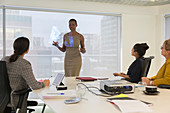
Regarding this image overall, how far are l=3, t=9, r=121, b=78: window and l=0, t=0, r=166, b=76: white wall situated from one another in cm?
21

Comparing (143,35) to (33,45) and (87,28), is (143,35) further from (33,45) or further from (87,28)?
(33,45)

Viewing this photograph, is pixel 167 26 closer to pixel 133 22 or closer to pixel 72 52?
pixel 133 22

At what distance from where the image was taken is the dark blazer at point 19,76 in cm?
221

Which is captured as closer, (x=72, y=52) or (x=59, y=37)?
(x=72, y=52)

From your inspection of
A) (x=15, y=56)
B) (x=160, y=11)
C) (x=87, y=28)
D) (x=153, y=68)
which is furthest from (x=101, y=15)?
(x=15, y=56)

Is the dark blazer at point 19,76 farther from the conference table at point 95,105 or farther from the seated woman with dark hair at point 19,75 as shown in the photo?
the conference table at point 95,105

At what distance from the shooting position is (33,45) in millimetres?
5074

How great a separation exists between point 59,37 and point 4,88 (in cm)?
324

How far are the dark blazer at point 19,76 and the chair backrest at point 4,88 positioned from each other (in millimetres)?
66

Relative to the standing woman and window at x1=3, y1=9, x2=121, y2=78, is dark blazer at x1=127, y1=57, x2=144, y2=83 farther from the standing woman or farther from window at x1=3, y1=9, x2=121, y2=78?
window at x1=3, y1=9, x2=121, y2=78

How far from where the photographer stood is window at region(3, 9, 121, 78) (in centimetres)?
496

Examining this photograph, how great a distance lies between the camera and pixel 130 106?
1.42 metres

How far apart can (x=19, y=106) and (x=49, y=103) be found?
78cm

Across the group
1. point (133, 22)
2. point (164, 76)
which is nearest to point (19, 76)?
point (164, 76)
